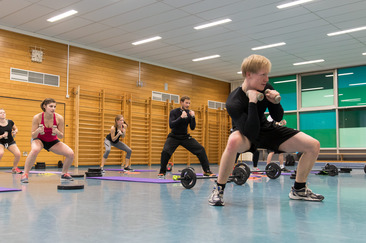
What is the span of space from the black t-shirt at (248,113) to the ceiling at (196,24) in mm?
5438

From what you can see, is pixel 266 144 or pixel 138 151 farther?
pixel 138 151

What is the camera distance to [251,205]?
2.98 meters

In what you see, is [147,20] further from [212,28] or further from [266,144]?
[266,144]

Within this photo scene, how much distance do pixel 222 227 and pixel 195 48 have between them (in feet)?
32.1

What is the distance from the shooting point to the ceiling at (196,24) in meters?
8.20

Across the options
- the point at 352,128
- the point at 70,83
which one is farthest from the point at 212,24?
the point at 352,128

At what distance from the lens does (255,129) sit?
9.17 ft

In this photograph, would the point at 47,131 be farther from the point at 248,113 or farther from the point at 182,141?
the point at 248,113

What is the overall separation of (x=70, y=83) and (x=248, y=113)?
29.4 feet

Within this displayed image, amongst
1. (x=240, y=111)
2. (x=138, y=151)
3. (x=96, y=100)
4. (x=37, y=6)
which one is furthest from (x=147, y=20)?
(x=240, y=111)

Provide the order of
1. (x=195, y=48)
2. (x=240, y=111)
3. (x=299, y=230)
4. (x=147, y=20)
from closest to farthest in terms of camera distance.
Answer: (x=299, y=230), (x=240, y=111), (x=147, y=20), (x=195, y=48)

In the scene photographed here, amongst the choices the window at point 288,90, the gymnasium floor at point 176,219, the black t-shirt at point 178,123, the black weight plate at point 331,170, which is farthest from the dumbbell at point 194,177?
the window at point 288,90

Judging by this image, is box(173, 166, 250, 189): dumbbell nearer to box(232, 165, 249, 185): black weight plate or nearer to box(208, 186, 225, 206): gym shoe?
box(232, 165, 249, 185): black weight plate

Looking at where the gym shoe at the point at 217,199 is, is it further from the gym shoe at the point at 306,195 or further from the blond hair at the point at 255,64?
the blond hair at the point at 255,64
